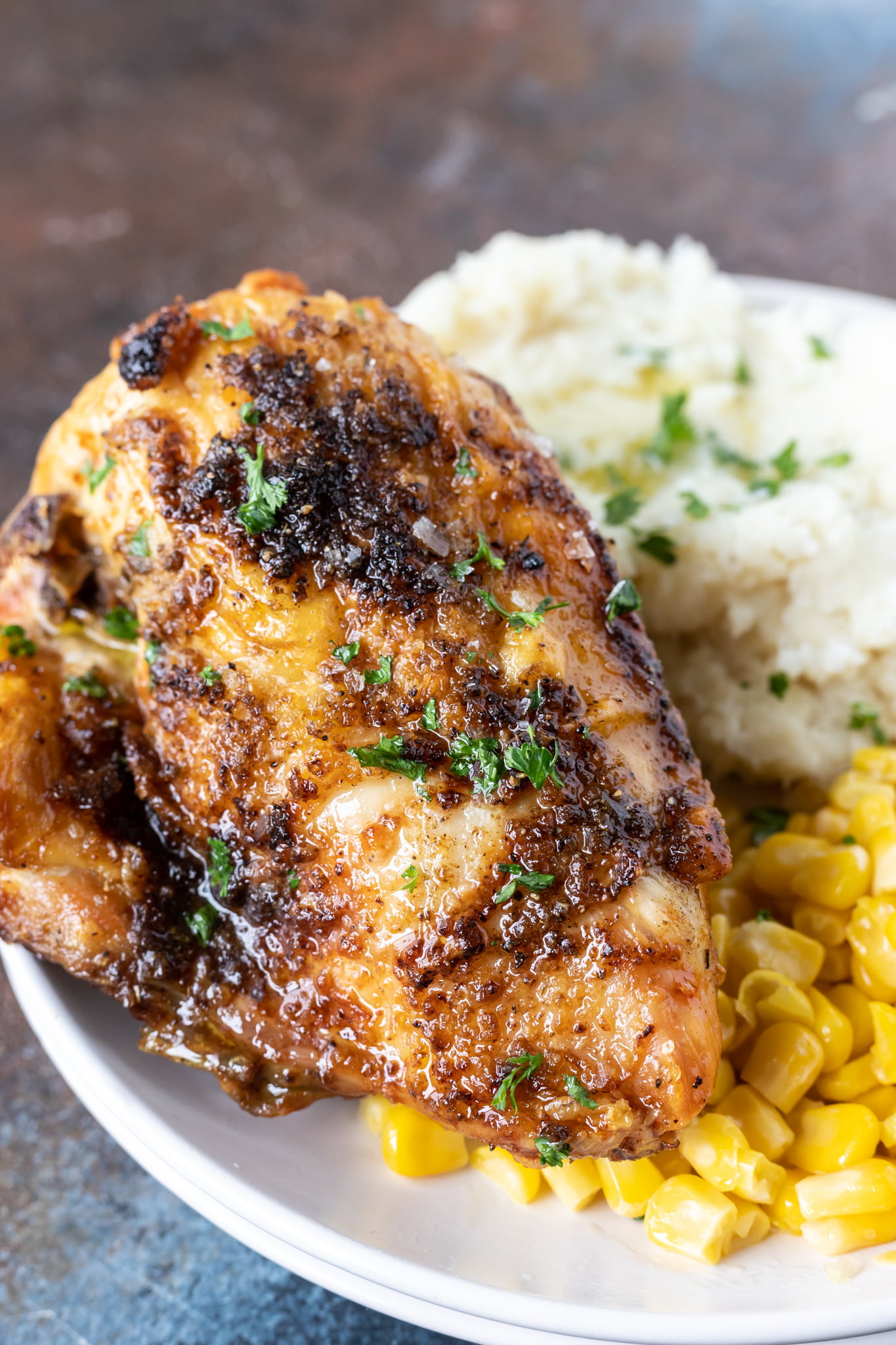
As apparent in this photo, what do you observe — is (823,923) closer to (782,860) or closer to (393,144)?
(782,860)

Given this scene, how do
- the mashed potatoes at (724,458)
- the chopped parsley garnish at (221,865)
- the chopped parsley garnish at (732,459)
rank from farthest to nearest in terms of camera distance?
the chopped parsley garnish at (732,459), the mashed potatoes at (724,458), the chopped parsley garnish at (221,865)

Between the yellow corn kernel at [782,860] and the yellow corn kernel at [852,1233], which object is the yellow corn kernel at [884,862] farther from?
the yellow corn kernel at [852,1233]

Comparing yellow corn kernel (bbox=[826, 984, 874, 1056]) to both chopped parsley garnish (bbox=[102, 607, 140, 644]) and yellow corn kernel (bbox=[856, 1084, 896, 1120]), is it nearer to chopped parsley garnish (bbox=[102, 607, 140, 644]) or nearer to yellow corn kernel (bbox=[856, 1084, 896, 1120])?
yellow corn kernel (bbox=[856, 1084, 896, 1120])

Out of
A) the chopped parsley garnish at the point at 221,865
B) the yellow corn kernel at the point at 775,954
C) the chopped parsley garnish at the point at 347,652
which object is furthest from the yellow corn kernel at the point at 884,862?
the chopped parsley garnish at the point at 221,865

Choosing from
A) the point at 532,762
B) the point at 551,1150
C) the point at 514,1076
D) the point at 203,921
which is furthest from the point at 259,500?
the point at 551,1150

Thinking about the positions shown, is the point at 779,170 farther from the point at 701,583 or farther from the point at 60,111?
the point at 60,111

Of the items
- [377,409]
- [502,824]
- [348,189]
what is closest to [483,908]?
[502,824]

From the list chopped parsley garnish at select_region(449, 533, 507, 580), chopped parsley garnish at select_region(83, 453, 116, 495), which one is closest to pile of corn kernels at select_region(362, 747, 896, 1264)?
chopped parsley garnish at select_region(449, 533, 507, 580)
